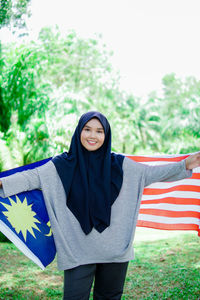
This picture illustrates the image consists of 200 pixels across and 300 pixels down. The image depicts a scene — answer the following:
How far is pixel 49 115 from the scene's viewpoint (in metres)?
9.66

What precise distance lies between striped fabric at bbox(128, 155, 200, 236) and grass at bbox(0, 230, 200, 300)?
93 cm

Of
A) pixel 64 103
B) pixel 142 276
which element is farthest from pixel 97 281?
pixel 64 103

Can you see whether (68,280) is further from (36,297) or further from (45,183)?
(36,297)

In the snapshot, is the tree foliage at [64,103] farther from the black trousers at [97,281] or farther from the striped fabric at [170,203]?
the black trousers at [97,281]

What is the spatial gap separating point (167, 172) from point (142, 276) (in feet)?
9.08

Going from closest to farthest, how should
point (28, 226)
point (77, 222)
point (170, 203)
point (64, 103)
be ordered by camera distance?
point (77, 222)
point (28, 226)
point (170, 203)
point (64, 103)

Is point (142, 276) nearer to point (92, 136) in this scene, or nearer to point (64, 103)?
point (92, 136)

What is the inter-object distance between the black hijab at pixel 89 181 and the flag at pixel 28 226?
57 cm

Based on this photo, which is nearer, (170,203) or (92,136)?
(92,136)

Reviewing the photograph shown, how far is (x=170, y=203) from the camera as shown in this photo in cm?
343

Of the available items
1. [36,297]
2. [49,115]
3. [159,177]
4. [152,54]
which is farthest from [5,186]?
[152,54]

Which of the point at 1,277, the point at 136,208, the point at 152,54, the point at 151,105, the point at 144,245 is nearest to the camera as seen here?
the point at 136,208

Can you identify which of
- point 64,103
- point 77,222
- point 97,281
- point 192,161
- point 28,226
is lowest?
point 97,281

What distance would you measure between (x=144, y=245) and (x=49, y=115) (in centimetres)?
495
